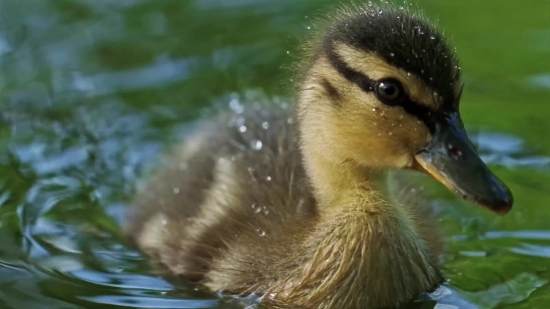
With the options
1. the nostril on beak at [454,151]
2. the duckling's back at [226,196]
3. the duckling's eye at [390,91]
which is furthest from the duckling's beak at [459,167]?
the duckling's back at [226,196]

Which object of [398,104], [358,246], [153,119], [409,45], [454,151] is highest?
[153,119]

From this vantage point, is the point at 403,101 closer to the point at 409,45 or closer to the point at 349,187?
the point at 409,45

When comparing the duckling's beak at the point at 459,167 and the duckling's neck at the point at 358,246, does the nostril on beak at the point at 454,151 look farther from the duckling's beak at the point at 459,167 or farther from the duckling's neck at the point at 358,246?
the duckling's neck at the point at 358,246

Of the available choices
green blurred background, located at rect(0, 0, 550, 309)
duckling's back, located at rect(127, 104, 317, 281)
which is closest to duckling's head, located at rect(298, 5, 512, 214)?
duckling's back, located at rect(127, 104, 317, 281)

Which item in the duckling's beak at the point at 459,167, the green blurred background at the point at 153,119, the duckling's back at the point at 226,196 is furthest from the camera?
the green blurred background at the point at 153,119

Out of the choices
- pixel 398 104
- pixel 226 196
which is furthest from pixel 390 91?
pixel 226 196
